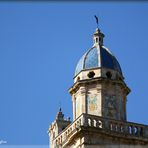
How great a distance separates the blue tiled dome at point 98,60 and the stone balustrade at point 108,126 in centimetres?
408

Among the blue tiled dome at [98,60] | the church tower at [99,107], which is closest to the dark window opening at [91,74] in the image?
the church tower at [99,107]

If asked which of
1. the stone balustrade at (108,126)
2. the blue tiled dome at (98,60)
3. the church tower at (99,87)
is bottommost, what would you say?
the stone balustrade at (108,126)

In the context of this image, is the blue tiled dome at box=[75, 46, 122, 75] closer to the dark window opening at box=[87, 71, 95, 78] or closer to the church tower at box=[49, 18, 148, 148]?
the church tower at box=[49, 18, 148, 148]

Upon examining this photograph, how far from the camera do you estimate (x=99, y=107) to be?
35969 mm

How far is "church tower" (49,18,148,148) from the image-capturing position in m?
33.8

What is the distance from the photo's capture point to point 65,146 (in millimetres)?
35125

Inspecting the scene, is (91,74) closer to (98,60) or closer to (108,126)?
(98,60)

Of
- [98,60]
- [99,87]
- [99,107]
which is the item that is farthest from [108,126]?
[98,60]

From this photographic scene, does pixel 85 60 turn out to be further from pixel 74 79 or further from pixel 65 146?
pixel 65 146

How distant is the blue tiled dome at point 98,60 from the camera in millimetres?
37344

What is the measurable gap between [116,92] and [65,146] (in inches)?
172

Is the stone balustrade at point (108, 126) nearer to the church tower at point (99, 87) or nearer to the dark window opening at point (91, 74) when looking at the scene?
the church tower at point (99, 87)

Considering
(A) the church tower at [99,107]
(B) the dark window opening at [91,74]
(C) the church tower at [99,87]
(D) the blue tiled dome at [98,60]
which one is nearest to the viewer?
(A) the church tower at [99,107]

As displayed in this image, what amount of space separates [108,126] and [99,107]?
2039 millimetres
